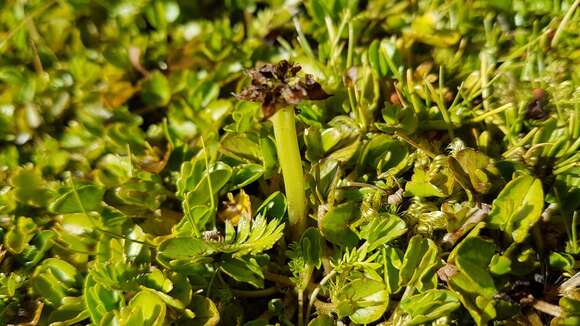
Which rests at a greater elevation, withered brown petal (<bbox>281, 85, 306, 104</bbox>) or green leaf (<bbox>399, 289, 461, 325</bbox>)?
withered brown petal (<bbox>281, 85, 306, 104</bbox>)

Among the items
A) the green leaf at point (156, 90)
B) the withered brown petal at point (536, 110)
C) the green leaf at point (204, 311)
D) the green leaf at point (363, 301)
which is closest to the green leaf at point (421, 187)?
the green leaf at point (363, 301)

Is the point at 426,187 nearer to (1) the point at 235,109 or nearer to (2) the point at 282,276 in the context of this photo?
(2) the point at 282,276

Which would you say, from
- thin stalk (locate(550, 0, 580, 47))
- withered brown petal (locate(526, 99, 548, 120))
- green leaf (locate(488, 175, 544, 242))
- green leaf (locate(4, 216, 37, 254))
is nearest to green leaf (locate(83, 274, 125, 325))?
green leaf (locate(4, 216, 37, 254))

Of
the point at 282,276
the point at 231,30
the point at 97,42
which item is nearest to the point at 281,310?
the point at 282,276

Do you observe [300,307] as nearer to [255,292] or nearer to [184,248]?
[255,292]

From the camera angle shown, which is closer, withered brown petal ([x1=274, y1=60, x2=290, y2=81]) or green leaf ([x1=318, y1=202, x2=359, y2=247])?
withered brown petal ([x1=274, y1=60, x2=290, y2=81])

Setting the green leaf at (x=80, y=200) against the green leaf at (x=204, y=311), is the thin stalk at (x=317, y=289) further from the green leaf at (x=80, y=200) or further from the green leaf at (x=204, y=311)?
the green leaf at (x=80, y=200)

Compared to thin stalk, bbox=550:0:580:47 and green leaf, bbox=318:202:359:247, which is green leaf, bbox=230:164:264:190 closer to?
green leaf, bbox=318:202:359:247

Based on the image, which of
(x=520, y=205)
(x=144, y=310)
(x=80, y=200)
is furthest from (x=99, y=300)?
(x=520, y=205)
